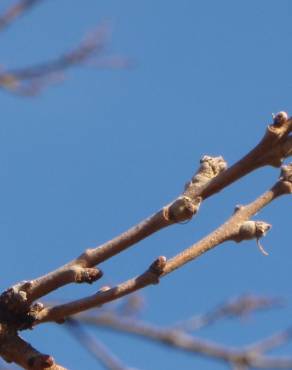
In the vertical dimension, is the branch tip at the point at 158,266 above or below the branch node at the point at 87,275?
below

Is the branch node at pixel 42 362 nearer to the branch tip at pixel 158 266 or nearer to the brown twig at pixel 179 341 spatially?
the branch tip at pixel 158 266

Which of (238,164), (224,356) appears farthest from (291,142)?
(224,356)

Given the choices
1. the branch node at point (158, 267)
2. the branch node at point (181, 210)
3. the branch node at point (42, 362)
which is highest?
the branch node at point (181, 210)

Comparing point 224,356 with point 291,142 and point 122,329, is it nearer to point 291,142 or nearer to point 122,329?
point 122,329

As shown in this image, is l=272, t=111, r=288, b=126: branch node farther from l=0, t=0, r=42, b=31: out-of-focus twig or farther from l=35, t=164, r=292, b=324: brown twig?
l=0, t=0, r=42, b=31: out-of-focus twig

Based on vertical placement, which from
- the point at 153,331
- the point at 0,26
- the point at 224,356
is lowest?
the point at 224,356

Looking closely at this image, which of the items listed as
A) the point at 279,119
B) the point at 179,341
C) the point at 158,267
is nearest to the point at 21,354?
the point at 158,267

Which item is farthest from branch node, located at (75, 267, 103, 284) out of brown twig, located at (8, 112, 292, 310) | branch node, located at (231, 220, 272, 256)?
branch node, located at (231, 220, 272, 256)

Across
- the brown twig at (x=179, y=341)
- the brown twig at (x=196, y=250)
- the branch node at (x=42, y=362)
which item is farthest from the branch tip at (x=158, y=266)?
the brown twig at (x=179, y=341)
